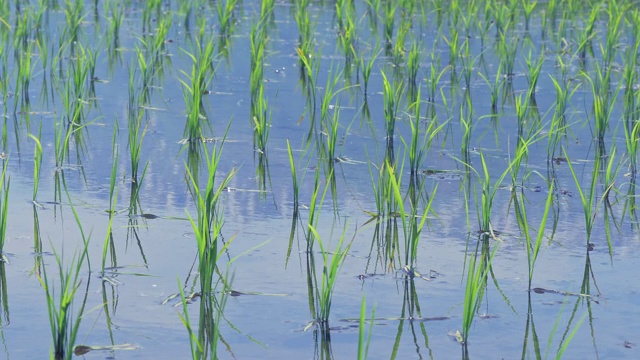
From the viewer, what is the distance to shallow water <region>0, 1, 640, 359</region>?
319 cm

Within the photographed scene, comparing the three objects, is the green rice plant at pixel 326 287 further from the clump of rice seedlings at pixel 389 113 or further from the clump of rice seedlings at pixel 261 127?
the clump of rice seedlings at pixel 389 113

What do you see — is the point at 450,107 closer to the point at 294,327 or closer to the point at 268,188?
the point at 268,188

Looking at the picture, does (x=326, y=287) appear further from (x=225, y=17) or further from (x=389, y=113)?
(x=225, y=17)

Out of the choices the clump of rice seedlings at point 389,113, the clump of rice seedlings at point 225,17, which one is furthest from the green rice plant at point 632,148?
the clump of rice seedlings at point 225,17

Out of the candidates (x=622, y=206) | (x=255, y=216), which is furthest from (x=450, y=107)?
(x=255, y=216)

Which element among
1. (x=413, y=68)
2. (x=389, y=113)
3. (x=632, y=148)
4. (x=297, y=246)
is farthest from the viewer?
(x=413, y=68)

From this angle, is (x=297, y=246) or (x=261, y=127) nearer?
(x=297, y=246)

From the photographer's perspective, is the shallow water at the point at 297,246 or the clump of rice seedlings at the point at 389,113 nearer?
the shallow water at the point at 297,246

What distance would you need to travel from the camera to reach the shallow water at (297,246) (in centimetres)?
319

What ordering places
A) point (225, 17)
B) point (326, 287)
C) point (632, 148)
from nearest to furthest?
point (326, 287) → point (632, 148) → point (225, 17)

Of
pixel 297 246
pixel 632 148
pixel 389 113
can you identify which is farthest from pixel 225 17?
pixel 297 246

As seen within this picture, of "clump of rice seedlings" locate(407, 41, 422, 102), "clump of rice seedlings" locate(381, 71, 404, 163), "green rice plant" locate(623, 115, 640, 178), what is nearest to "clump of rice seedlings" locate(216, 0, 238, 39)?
"clump of rice seedlings" locate(407, 41, 422, 102)

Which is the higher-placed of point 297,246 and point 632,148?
point 632,148

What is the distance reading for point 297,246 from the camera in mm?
4020
